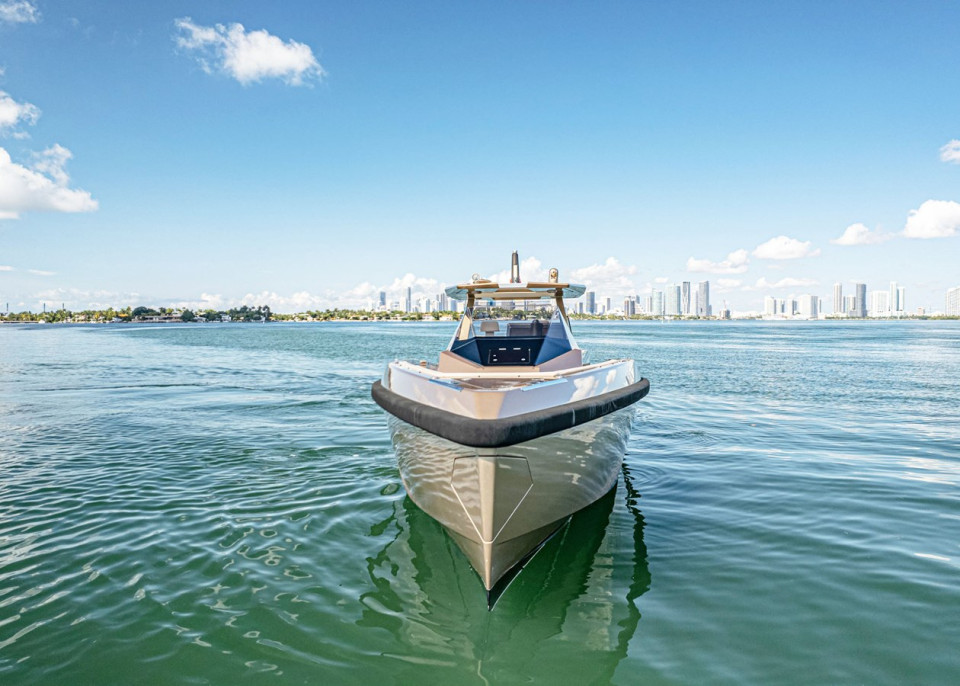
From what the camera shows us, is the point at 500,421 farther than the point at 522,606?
No

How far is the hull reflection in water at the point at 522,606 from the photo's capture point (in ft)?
12.8

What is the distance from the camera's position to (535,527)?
4.90m

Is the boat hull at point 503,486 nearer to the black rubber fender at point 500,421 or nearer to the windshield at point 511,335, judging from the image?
the black rubber fender at point 500,421

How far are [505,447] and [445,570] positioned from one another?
72.4 inches

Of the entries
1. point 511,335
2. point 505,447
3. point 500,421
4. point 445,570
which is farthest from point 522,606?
point 511,335

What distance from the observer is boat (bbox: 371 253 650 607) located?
14.5ft

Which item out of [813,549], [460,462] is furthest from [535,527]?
[813,549]

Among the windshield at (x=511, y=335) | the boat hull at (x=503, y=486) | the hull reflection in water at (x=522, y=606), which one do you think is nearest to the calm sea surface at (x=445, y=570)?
the hull reflection in water at (x=522, y=606)

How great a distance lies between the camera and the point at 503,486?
445 cm

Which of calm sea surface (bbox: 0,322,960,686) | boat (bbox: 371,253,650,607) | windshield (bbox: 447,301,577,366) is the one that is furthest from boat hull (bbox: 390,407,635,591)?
windshield (bbox: 447,301,577,366)

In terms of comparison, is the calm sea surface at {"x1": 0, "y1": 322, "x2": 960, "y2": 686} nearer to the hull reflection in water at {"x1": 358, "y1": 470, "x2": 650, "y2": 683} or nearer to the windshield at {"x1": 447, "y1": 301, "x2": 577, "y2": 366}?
the hull reflection in water at {"x1": 358, "y1": 470, "x2": 650, "y2": 683}

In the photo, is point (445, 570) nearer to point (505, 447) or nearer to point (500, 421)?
point (505, 447)

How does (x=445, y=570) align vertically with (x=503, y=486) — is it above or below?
below

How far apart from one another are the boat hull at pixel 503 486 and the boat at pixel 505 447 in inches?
0.4
